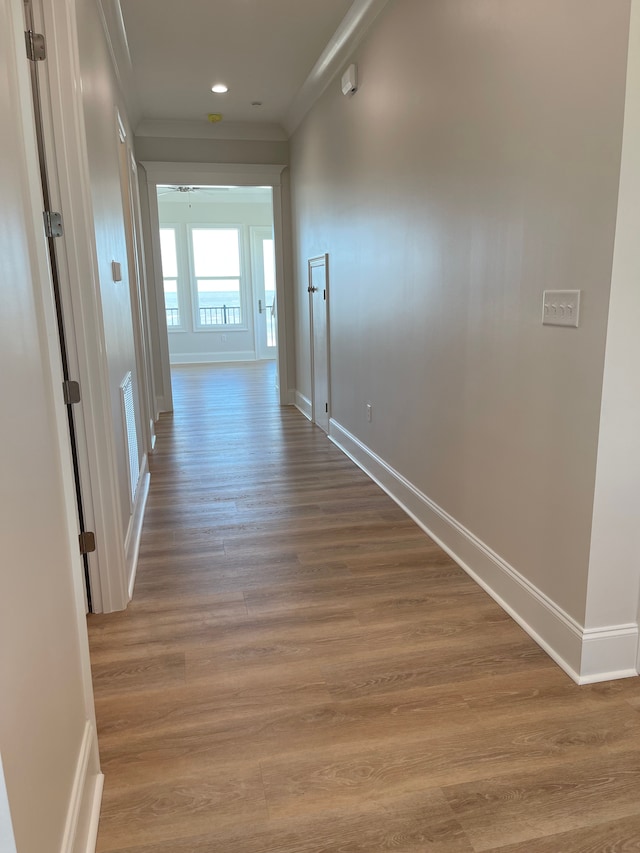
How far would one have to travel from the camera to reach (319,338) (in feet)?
18.8

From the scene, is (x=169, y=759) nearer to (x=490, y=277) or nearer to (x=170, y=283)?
(x=490, y=277)

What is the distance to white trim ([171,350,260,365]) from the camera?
1144 centimetres

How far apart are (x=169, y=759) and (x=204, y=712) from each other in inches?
8.4

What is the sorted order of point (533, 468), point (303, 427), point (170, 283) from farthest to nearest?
point (170, 283)
point (303, 427)
point (533, 468)

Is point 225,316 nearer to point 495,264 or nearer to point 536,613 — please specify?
point 495,264

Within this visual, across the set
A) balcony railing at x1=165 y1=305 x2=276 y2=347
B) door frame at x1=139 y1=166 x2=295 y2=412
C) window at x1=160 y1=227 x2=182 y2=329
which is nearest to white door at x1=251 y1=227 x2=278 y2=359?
balcony railing at x1=165 y1=305 x2=276 y2=347

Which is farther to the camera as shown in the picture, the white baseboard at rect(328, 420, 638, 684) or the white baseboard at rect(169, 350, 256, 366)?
the white baseboard at rect(169, 350, 256, 366)

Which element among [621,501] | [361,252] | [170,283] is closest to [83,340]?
[621,501]

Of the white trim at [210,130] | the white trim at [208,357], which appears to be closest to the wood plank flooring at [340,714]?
the white trim at [210,130]

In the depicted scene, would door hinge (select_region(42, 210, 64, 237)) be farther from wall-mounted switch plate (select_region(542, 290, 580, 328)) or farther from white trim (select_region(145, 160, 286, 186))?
white trim (select_region(145, 160, 286, 186))

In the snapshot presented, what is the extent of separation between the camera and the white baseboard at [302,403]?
646 cm

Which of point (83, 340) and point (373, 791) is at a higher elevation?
point (83, 340)

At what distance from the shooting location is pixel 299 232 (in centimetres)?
634

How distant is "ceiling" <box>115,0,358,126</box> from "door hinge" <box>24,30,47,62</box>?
1555 mm
